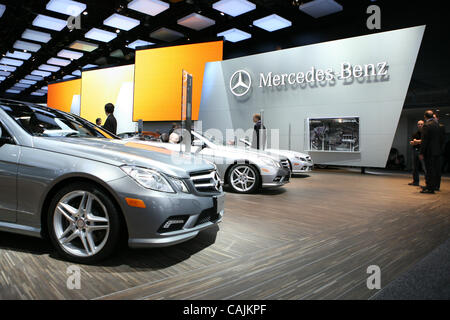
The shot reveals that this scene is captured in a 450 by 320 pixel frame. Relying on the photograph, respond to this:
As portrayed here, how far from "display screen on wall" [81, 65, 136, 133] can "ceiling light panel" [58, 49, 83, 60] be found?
1.09 meters

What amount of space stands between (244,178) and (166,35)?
41.8ft

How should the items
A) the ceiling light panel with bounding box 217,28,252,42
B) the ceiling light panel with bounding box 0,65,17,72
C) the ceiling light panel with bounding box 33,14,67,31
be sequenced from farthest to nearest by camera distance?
the ceiling light panel with bounding box 0,65,17,72 → the ceiling light panel with bounding box 217,28,252,42 → the ceiling light panel with bounding box 33,14,67,31

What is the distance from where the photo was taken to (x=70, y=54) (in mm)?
18469

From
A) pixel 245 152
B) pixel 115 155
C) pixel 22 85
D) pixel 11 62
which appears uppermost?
pixel 22 85

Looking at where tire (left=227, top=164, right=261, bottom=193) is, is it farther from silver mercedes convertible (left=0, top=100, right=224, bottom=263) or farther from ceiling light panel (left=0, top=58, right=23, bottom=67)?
ceiling light panel (left=0, top=58, right=23, bottom=67)

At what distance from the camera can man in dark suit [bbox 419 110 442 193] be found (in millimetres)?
6078

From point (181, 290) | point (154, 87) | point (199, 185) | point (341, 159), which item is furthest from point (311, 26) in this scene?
point (181, 290)

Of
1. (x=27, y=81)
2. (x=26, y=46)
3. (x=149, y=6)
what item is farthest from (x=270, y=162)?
(x=27, y=81)

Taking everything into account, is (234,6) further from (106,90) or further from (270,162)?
(106,90)

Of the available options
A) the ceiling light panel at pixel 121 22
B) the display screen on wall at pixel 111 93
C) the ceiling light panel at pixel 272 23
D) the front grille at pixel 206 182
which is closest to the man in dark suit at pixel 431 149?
the front grille at pixel 206 182

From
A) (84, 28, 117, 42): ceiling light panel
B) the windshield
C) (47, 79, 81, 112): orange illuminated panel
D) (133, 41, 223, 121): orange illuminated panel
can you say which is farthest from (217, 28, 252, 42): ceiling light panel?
the windshield

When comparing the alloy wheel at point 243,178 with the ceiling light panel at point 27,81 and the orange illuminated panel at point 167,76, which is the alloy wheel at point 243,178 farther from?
the ceiling light panel at point 27,81

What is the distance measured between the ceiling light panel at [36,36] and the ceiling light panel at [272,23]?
10328 millimetres

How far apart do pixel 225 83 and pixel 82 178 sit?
1154 cm
